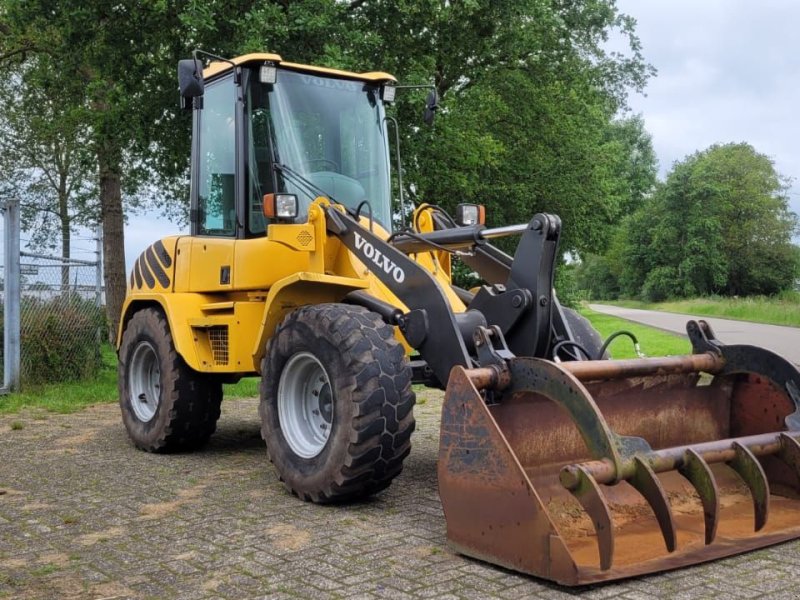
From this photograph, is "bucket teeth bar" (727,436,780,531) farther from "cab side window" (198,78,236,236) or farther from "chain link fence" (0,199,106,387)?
"chain link fence" (0,199,106,387)

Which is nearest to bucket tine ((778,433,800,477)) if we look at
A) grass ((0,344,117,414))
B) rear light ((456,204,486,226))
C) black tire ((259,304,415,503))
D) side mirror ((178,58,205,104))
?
black tire ((259,304,415,503))

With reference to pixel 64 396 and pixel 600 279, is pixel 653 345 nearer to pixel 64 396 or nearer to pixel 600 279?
pixel 64 396

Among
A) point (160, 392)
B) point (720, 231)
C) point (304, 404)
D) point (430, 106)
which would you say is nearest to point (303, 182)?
point (430, 106)

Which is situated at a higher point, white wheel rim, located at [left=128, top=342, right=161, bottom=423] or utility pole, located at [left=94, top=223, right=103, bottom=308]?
utility pole, located at [left=94, top=223, right=103, bottom=308]

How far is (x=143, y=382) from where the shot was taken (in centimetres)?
816

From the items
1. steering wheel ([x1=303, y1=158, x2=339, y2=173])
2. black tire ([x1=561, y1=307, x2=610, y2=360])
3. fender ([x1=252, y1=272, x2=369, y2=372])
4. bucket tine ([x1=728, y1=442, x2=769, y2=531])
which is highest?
steering wheel ([x1=303, y1=158, x2=339, y2=173])

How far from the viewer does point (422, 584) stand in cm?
412

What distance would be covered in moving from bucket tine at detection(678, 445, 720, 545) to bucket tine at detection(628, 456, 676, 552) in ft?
0.80

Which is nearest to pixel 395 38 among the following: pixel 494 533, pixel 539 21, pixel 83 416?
pixel 539 21

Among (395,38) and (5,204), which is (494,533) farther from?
(395,38)

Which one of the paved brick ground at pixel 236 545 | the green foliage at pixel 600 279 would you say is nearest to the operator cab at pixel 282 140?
the paved brick ground at pixel 236 545

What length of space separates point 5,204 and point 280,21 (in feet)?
14.8

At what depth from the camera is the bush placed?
12.2m

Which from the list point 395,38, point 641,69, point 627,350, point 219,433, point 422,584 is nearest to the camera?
point 422,584
